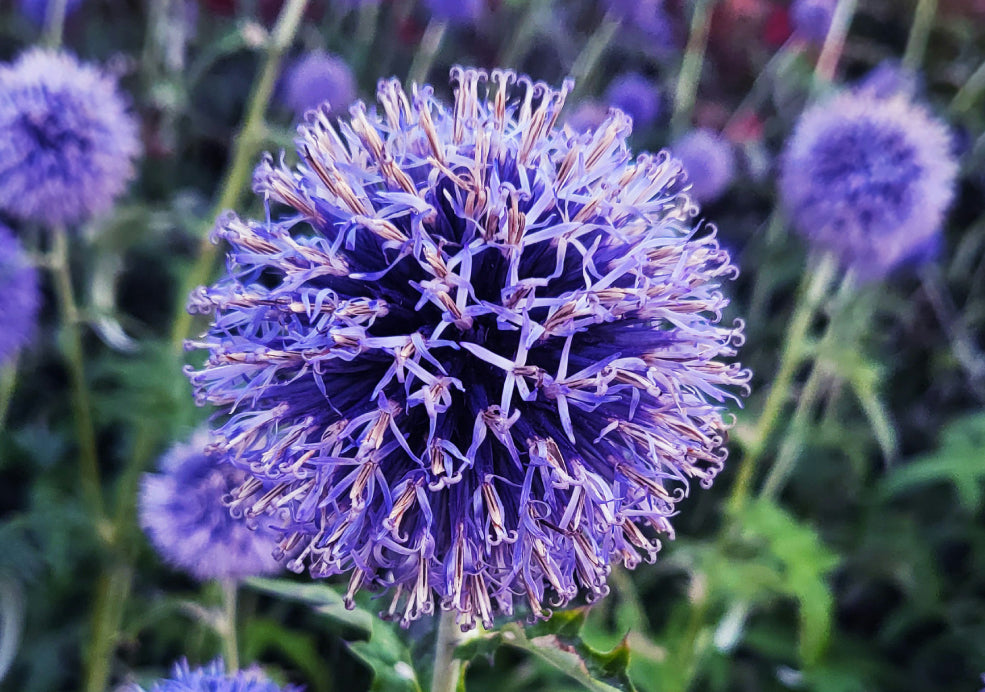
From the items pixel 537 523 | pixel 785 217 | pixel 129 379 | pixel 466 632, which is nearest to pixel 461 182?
pixel 537 523

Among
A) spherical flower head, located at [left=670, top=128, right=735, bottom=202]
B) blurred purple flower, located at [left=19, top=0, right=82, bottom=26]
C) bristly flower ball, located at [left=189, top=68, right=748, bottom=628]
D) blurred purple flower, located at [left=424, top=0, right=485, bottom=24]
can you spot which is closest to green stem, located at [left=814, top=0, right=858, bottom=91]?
spherical flower head, located at [left=670, top=128, right=735, bottom=202]

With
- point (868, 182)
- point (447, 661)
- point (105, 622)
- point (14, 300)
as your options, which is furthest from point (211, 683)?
point (868, 182)

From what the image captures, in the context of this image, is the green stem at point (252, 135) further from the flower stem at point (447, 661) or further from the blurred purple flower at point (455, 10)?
the flower stem at point (447, 661)

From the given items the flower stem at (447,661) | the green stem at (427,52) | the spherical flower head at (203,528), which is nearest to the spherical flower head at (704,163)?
the green stem at (427,52)

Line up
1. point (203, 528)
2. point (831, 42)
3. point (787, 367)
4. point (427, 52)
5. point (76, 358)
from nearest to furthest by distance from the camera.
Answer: point (203, 528), point (76, 358), point (787, 367), point (831, 42), point (427, 52)

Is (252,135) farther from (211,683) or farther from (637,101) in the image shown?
(637,101)

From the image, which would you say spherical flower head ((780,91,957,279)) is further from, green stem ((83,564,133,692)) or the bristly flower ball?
green stem ((83,564,133,692))
